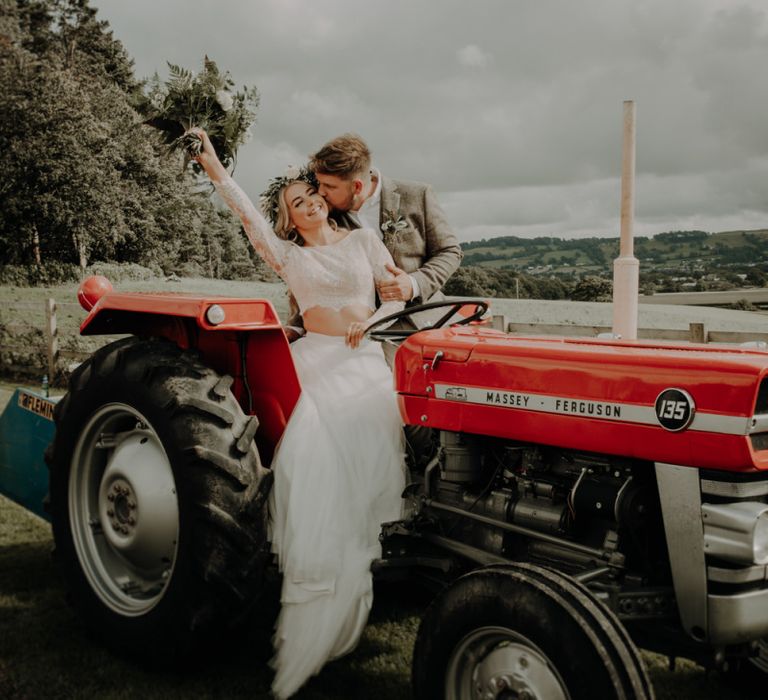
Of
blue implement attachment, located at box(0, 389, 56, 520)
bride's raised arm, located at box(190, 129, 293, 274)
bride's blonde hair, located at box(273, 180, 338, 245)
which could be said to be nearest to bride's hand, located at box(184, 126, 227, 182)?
bride's raised arm, located at box(190, 129, 293, 274)

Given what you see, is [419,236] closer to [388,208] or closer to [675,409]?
[388,208]

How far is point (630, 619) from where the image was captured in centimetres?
203

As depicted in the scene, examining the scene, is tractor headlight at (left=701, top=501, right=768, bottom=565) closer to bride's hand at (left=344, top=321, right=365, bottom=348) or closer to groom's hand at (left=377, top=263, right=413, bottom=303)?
bride's hand at (left=344, top=321, right=365, bottom=348)

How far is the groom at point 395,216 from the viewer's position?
3133mm

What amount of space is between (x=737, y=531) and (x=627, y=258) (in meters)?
3.02

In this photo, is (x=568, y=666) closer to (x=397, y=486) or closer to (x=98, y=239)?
(x=397, y=486)

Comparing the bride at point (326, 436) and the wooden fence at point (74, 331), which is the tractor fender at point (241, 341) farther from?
the wooden fence at point (74, 331)

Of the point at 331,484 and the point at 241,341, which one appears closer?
the point at 331,484

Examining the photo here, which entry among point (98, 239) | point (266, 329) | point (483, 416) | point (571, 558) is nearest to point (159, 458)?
point (266, 329)

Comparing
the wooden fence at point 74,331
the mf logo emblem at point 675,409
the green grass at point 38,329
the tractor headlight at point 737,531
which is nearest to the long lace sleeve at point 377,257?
→ the mf logo emblem at point 675,409

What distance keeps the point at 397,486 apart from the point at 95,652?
1.28 metres

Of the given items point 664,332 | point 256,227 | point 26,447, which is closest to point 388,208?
point 256,227

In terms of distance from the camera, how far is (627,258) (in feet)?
15.3

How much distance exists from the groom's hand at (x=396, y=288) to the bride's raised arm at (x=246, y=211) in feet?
1.38
